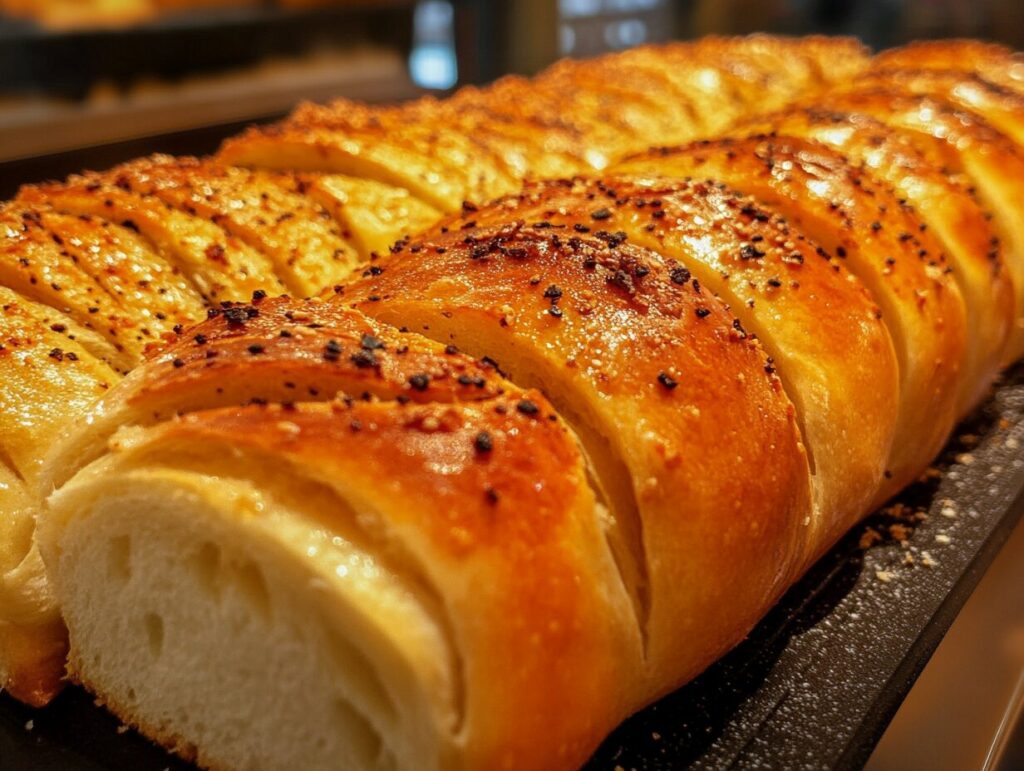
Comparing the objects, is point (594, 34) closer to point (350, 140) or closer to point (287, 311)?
point (350, 140)

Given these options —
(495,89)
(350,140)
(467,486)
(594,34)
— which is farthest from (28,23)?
(467,486)

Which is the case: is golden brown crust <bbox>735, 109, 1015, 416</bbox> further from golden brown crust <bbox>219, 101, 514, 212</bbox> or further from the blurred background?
the blurred background

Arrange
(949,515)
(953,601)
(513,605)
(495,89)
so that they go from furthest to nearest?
(495,89) < (949,515) < (953,601) < (513,605)

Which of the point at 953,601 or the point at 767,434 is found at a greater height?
the point at 767,434

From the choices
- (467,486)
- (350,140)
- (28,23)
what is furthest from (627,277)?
(28,23)

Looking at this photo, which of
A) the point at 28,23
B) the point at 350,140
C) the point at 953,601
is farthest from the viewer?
the point at 28,23

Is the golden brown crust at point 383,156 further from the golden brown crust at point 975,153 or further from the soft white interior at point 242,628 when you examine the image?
the soft white interior at point 242,628

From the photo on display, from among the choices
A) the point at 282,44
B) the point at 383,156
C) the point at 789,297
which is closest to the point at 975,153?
the point at 789,297

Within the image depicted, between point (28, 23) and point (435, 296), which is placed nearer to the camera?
point (435, 296)
